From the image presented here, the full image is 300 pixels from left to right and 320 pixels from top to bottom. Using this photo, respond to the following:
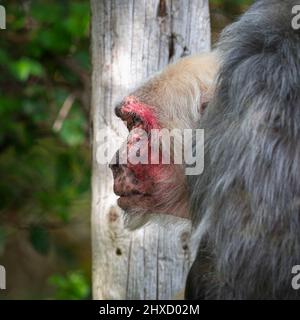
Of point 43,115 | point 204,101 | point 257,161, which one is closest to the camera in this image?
point 257,161

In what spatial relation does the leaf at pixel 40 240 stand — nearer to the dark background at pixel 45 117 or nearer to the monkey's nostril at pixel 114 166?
the dark background at pixel 45 117

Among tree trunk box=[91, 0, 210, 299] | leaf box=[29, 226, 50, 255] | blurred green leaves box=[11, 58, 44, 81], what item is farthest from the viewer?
leaf box=[29, 226, 50, 255]

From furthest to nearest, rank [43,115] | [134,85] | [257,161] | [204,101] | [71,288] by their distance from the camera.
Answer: [71,288], [43,115], [134,85], [204,101], [257,161]

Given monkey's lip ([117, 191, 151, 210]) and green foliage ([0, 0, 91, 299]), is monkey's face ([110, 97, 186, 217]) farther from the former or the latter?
green foliage ([0, 0, 91, 299])

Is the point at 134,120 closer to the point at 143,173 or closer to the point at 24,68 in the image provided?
the point at 143,173

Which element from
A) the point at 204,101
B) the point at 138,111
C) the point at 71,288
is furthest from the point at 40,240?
the point at 204,101

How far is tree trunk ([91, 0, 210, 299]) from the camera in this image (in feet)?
11.5

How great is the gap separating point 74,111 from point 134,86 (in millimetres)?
2323

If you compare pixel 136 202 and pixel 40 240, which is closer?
pixel 136 202

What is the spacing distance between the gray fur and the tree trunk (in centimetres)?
61

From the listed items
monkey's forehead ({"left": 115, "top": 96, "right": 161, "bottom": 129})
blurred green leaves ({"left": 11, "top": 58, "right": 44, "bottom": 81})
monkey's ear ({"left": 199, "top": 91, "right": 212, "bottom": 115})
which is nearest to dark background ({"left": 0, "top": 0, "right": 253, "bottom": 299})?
blurred green leaves ({"left": 11, "top": 58, "right": 44, "bottom": 81})

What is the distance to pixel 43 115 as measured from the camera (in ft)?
18.4

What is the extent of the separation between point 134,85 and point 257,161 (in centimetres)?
103

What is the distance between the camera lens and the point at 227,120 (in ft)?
9.28
